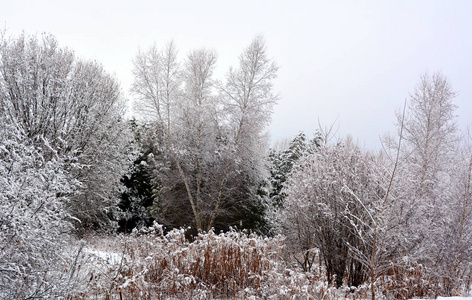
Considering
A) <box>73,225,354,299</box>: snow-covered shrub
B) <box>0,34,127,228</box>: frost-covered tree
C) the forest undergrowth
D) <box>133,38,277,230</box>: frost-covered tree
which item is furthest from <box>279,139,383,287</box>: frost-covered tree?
<box>133,38,277,230</box>: frost-covered tree

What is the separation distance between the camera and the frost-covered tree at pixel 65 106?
1055cm

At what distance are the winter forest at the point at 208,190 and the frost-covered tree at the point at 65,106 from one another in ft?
0.24

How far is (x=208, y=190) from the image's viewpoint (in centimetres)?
1567

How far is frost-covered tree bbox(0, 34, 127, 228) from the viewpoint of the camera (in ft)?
34.6

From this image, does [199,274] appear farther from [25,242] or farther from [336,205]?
[336,205]

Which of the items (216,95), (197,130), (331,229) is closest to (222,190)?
(197,130)

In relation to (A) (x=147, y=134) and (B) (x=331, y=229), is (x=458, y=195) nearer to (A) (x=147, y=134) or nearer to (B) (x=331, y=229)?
(B) (x=331, y=229)

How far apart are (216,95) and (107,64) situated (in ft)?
19.1

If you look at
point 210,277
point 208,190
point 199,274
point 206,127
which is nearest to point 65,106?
point 206,127

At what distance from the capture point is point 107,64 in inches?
615

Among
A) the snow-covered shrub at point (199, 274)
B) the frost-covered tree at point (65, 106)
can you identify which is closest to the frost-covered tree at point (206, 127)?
the frost-covered tree at point (65, 106)

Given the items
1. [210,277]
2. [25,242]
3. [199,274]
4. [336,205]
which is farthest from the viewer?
[336,205]

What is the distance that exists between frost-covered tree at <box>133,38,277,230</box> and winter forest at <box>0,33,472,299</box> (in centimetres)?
8

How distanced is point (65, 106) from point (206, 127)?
22.0 feet
